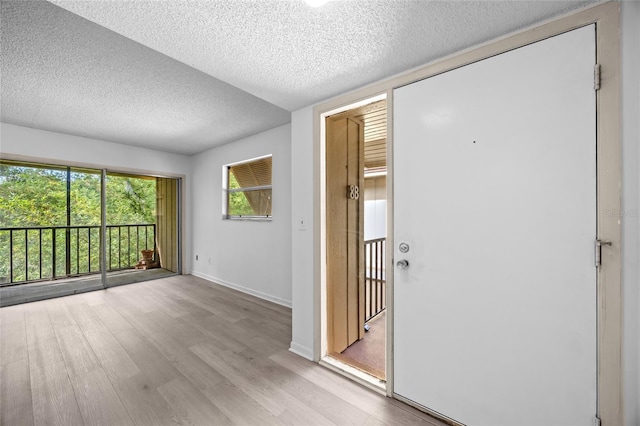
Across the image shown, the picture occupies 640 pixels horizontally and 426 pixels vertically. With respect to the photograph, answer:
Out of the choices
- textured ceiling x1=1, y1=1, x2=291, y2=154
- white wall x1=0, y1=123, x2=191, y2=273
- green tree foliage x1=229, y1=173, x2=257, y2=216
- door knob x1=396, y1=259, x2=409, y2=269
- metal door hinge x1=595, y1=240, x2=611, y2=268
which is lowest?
door knob x1=396, y1=259, x2=409, y2=269

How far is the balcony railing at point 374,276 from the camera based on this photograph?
2.67 meters

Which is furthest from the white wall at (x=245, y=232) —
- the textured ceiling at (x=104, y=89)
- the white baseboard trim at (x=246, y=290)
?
the textured ceiling at (x=104, y=89)

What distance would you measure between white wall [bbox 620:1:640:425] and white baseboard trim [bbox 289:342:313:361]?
5.79 ft

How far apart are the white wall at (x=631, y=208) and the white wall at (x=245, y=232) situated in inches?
110

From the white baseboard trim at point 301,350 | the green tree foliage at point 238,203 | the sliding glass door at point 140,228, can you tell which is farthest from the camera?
the sliding glass door at point 140,228

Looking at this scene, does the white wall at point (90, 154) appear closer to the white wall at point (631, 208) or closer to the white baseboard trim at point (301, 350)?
the white baseboard trim at point (301, 350)

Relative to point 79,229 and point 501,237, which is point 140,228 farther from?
point 501,237

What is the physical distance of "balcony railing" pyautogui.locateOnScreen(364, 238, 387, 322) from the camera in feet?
8.75

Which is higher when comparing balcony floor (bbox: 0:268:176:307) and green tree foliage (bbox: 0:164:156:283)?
green tree foliage (bbox: 0:164:156:283)

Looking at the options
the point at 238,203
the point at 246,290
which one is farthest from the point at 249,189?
the point at 246,290

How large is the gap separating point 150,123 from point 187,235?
2400 millimetres

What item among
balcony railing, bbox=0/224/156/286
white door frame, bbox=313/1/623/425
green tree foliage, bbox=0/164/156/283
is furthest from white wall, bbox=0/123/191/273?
white door frame, bbox=313/1/623/425

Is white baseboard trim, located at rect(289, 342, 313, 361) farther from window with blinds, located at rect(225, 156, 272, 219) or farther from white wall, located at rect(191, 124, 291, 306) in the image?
window with blinds, located at rect(225, 156, 272, 219)

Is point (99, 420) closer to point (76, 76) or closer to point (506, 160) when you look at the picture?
point (76, 76)
